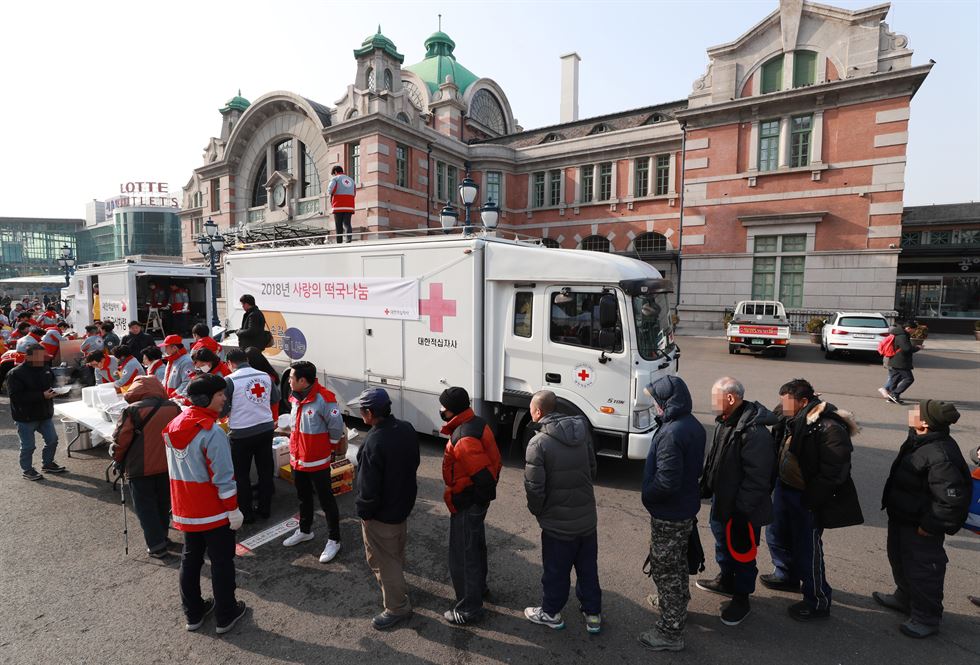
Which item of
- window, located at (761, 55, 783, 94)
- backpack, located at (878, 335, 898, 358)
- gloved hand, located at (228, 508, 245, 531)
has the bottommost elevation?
gloved hand, located at (228, 508, 245, 531)

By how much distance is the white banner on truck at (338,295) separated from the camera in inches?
300

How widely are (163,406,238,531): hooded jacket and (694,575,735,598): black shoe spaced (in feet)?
13.1

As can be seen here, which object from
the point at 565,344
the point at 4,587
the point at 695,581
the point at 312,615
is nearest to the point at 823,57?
the point at 565,344

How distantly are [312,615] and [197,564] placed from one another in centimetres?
98

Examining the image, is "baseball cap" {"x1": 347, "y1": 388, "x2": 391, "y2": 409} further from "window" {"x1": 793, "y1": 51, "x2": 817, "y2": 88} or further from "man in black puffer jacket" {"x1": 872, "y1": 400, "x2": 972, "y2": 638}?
"window" {"x1": 793, "y1": 51, "x2": 817, "y2": 88}

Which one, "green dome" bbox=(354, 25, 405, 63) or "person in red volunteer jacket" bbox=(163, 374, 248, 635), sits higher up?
"green dome" bbox=(354, 25, 405, 63)

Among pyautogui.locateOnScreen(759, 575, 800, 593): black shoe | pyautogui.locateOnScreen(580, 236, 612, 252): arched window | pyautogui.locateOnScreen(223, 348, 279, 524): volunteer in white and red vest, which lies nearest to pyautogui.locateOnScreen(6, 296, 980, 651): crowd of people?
pyautogui.locateOnScreen(759, 575, 800, 593): black shoe

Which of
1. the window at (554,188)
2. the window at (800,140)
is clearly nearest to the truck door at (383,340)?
the window at (800,140)

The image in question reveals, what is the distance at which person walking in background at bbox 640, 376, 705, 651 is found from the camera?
338cm

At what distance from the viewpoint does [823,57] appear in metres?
22.3

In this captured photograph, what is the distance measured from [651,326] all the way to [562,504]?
3552 millimetres

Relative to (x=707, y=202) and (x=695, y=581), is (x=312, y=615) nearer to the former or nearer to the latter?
(x=695, y=581)

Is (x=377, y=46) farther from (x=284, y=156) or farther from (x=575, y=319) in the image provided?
(x=575, y=319)

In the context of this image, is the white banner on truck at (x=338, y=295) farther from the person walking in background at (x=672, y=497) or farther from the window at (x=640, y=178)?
the window at (x=640, y=178)
